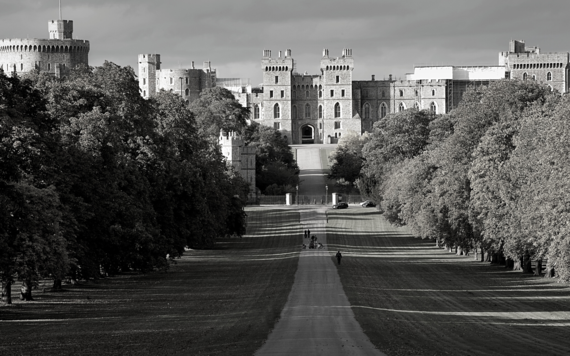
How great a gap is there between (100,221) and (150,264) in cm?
434

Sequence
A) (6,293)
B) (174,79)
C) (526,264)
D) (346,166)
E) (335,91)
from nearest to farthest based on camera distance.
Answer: (6,293), (526,264), (346,166), (335,91), (174,79)

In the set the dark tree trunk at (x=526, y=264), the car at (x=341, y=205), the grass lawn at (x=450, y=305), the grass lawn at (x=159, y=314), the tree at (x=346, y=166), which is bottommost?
the grass lawn at (x=450, y=305)

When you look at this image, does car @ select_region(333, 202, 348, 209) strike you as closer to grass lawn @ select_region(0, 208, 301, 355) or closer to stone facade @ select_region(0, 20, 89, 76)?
grass lawn @ select_region(0, 208, 301, 355)

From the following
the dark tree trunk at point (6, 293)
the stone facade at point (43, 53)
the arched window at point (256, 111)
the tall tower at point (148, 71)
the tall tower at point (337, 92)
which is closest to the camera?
the dark tree trunk at point (6, 293)

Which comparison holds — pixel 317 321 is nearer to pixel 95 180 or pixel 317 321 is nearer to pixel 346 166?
pixel 95 180

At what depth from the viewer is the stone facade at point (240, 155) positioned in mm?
109562

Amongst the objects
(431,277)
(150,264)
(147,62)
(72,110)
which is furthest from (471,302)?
(147,62)

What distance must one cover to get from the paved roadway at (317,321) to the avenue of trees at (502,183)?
279 inches

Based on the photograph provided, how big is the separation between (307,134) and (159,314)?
13781 cm

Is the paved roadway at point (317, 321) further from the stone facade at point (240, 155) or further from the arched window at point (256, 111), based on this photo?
the arched window at point (256, 111)

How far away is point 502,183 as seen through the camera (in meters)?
49.8

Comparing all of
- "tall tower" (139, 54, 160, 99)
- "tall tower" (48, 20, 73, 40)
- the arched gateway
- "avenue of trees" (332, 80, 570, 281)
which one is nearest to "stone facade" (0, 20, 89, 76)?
"tall tower" (48, 20, 73, 40)

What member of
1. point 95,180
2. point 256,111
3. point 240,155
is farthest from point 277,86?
point 95,180

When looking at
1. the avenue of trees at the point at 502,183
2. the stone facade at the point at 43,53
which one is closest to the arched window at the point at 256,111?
the stone facade at the point at 43,53
